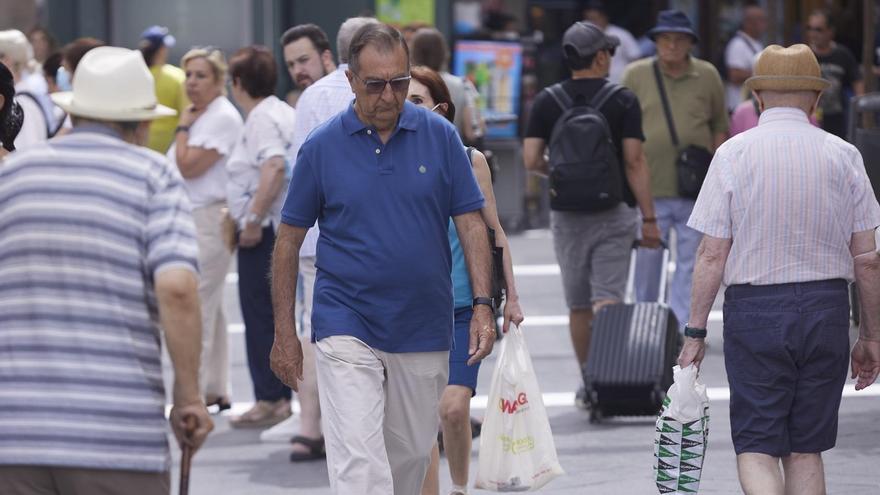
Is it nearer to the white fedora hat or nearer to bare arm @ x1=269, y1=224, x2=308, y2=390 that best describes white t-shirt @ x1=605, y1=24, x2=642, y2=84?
bare arm @ x1=269, y1=224, x2=308, y2=390

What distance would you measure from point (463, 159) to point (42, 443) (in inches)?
76.9

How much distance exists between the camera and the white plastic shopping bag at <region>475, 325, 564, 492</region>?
6664 millimetres

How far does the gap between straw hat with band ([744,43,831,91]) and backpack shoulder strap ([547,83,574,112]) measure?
3165 millimetres

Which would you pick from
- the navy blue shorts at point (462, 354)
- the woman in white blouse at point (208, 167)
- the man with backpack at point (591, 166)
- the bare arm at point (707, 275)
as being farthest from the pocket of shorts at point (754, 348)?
the woman in white blouse at point (208, 167)

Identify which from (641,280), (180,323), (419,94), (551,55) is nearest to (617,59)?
(551,55)

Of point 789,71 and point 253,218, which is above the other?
point 789,71

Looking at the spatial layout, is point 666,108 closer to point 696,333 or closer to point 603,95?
point 603,95

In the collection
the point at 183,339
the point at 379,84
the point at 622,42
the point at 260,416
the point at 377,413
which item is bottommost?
the point at 260,416

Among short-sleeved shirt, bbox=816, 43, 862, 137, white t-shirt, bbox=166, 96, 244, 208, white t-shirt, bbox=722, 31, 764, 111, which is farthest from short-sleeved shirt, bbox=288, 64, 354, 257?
white t-shirt, bbox=722, 31, 764, 111

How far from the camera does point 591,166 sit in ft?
29.0

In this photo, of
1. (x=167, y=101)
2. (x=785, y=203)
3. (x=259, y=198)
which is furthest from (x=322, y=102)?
(x=167, y=101)

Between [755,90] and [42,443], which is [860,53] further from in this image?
[42,443]

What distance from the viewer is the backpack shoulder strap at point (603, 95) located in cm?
898

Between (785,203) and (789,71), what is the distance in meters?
0.44
